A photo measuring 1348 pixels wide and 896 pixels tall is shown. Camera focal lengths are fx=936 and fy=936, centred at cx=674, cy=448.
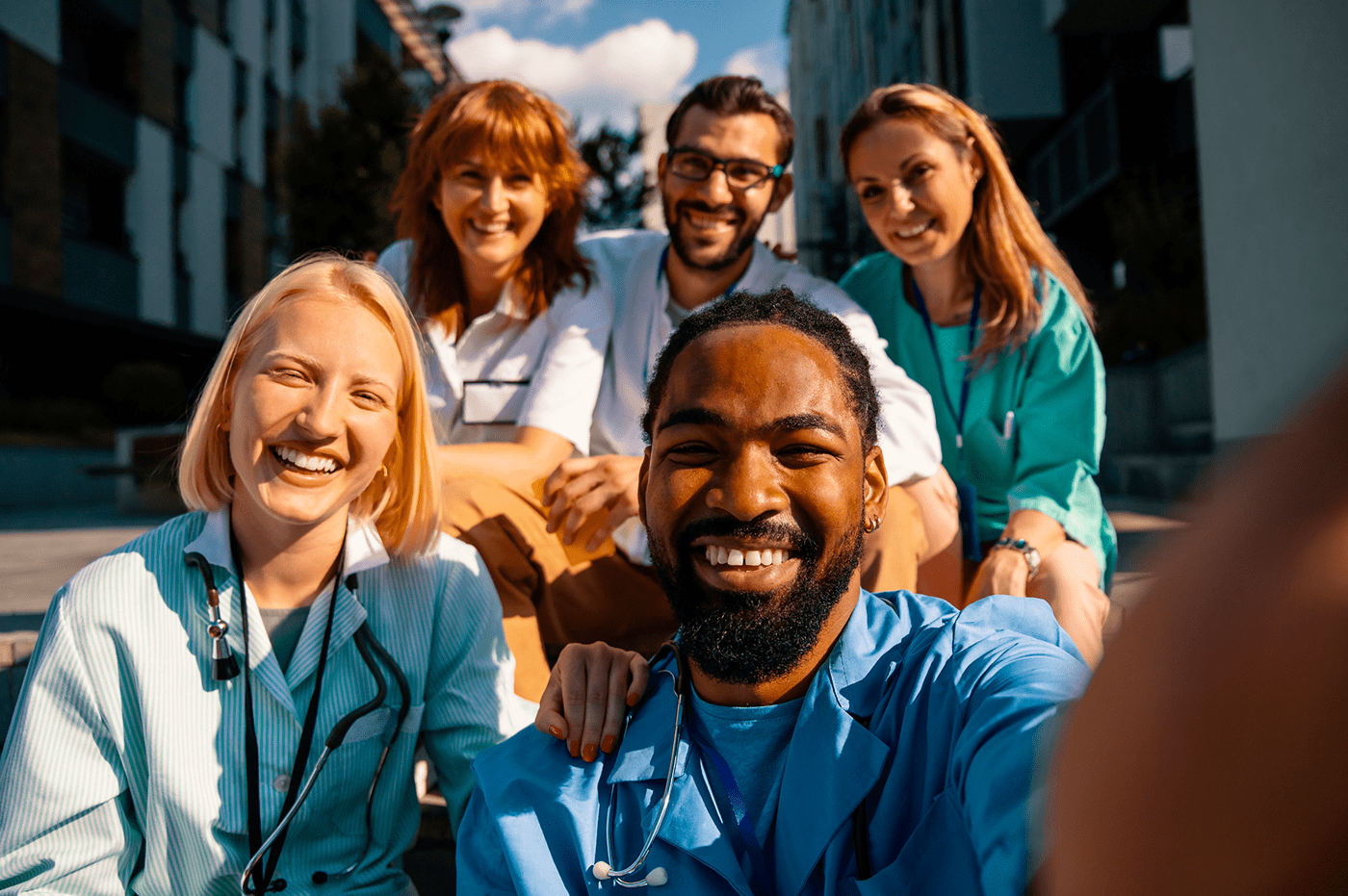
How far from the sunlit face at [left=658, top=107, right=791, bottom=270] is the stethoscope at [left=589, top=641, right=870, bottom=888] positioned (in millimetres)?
1797

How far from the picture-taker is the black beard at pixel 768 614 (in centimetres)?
141

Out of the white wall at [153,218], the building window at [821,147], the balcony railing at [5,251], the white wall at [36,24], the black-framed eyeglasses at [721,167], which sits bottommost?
the black-framed eyeglasses at [721,167]

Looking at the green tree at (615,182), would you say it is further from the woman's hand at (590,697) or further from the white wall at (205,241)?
the woman's hand at (590,697)

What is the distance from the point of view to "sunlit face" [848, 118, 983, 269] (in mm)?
2818

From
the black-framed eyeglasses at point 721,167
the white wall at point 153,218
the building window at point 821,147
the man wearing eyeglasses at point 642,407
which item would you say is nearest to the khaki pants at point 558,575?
the man wearing eyeglasses at point 642,407

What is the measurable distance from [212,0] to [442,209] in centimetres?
2209

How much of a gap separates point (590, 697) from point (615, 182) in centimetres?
1558

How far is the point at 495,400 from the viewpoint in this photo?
2941mm

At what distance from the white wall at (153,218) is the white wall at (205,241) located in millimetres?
704

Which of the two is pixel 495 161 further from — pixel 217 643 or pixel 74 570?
pixel 74 570

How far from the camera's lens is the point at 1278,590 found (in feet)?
1.41

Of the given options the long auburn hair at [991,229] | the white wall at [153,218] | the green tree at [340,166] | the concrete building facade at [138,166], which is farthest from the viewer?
the white wall at [153,218]

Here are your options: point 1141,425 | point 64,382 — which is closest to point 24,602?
point 1141,425

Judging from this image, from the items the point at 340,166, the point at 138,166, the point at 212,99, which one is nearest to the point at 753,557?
the point at 340,166
